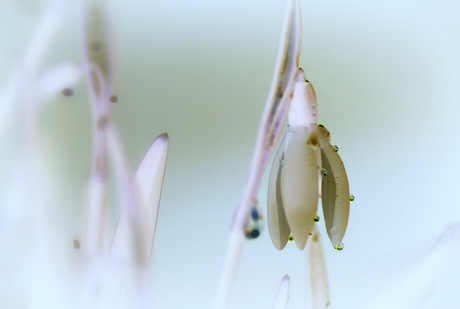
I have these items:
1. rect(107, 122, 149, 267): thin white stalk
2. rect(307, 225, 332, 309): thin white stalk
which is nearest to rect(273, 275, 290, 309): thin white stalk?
rect(307, 225, 332, 309): thin white stalk

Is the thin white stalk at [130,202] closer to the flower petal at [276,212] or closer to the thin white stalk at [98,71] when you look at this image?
the thin white stalk at [98,71]

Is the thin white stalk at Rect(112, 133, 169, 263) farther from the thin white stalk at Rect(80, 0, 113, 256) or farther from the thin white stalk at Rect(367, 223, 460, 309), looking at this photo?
the thin white stalk at Rect(367, 223, 460, 309)

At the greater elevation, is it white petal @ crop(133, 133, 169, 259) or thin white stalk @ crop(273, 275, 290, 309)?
white petal @ crop(133, 133, 169, 259)

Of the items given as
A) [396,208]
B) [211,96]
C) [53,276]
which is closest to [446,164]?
[396,208]

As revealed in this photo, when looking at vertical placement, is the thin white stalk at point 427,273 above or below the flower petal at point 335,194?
below

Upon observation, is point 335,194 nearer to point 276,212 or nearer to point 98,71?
point 276,212

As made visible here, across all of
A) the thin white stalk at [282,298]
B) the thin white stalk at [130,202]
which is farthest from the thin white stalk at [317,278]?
the thin white stalk at [130,202]
